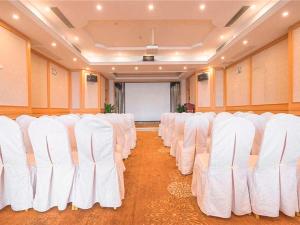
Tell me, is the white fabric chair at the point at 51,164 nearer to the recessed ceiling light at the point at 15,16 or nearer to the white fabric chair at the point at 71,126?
the white fabric chair at the point at 71,126

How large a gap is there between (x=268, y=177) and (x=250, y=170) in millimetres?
163

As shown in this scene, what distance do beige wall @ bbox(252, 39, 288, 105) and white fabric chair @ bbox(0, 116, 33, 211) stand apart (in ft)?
21.5

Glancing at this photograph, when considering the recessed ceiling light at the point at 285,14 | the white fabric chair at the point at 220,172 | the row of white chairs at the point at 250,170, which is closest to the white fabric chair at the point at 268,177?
the row of white chairs at the point at 250,170

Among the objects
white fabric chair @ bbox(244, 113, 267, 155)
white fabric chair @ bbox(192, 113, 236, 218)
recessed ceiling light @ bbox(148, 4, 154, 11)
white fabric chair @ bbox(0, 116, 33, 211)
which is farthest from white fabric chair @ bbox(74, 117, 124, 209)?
recessed ceiling light @ bbox(148, 4, 154, 11)

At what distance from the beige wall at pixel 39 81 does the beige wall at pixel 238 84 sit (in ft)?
27.0

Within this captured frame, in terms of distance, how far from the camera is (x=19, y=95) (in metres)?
5.23

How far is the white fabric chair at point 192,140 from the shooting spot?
3.09 metres

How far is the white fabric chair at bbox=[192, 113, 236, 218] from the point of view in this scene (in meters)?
1.85

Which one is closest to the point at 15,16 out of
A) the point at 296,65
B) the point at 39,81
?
the point at 39,81

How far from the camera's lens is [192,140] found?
10.4ft

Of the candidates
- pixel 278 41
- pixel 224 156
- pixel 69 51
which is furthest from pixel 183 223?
pixel 69 51

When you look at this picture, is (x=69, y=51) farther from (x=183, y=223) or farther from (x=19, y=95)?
(x=183, y=223)

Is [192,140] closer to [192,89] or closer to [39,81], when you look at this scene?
[39,81]

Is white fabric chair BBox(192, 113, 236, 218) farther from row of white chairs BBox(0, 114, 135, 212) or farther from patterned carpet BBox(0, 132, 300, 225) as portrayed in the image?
row of white chairs BBox(0, 114, 135, 212)
